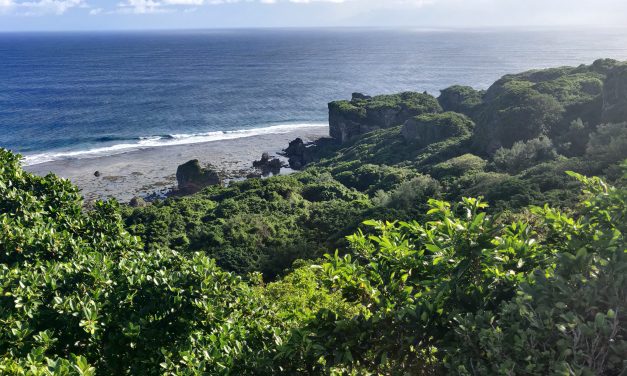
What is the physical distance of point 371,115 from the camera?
69.8 metres

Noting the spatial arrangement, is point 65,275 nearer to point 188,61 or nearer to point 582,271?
point 582,271

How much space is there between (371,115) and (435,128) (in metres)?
16.1

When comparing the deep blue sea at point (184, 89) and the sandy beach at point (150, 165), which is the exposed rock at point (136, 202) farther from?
the deep blue sea at point (184, 89)

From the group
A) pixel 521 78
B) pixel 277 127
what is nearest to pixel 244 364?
pixel 521 78

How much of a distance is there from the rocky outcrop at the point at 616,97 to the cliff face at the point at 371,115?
31361 mm

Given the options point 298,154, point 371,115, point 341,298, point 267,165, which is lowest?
point 267,165

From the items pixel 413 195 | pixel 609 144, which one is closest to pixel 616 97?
pixel 609 144

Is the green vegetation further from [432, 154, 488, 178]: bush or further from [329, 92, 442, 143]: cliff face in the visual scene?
[329, 92, 442, 143]: cliff face

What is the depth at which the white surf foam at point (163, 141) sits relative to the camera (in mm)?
61094

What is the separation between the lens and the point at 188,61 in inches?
6654

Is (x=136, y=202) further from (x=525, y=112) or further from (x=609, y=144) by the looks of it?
(x=609, y=144)

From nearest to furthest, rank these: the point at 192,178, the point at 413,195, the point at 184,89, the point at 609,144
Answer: the point at 609,144, the point at 413,195, the point at 192,178, the point at 184,89

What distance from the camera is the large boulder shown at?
55.1 metres

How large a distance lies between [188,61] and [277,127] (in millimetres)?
101826
